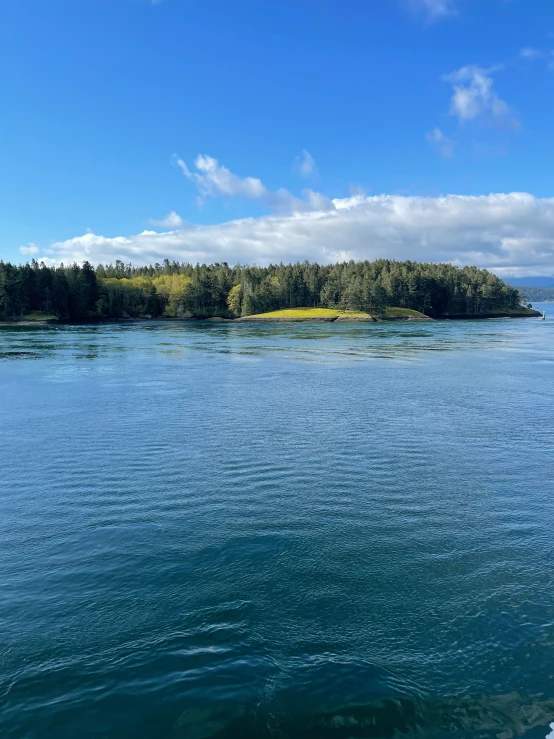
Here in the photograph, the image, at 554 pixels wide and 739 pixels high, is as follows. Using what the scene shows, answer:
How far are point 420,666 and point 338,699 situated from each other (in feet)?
7.23

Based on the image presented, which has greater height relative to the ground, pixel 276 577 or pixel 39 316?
pixel 39 316

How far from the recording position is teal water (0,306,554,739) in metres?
10.7

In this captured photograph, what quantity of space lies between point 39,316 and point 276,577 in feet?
627

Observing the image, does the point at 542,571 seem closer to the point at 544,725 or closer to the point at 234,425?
the point at 544,725

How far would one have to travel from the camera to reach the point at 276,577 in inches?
596

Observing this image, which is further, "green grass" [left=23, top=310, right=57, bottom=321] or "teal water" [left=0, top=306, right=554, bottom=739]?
"green grass" [left=23, top=310, right=57, bottom=321]

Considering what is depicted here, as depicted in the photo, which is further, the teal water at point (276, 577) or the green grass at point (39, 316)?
the green grass at point (39, 316)

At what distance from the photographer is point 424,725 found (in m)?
10.3

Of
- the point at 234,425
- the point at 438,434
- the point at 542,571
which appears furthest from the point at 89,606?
the point at 438,434

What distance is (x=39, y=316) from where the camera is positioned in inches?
7283

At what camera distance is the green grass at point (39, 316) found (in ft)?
594

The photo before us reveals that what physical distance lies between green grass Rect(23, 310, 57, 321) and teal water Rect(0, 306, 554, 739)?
162 metres

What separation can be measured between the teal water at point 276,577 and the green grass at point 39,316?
530ft

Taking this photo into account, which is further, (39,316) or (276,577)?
(39,316)
